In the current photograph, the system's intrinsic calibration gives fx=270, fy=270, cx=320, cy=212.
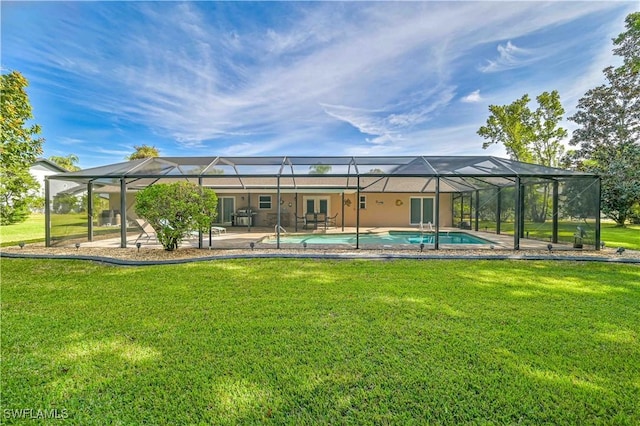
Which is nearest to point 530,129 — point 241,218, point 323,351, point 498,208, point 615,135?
point 615,135

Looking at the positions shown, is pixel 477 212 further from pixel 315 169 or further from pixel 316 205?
pixel 315 169

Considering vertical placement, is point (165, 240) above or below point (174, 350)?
above

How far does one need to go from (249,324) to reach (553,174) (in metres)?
11.6

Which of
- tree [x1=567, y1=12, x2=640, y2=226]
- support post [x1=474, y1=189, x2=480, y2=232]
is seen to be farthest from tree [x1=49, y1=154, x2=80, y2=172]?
tree [x1=567, y1=12, x2=640, y2=226]

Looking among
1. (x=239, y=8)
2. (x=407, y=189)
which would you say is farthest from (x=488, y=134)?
(x=239, y=8)

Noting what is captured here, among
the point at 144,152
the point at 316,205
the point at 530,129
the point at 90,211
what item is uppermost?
the point at 530,129

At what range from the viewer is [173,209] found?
341 inches

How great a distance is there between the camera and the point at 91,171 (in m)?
11.2

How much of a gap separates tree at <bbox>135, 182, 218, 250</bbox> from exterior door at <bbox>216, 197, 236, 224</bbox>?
412 inches

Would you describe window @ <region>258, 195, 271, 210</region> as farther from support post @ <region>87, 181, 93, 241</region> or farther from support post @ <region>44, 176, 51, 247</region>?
support post @ <region>44, 176, 51, 247</region>

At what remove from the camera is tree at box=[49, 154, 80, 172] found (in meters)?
48.9

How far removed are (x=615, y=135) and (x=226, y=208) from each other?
1206 inches

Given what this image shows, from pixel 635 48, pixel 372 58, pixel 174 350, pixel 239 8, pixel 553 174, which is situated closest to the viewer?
pixel 174 350

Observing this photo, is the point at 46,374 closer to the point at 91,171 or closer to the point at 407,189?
the point at 91,171
